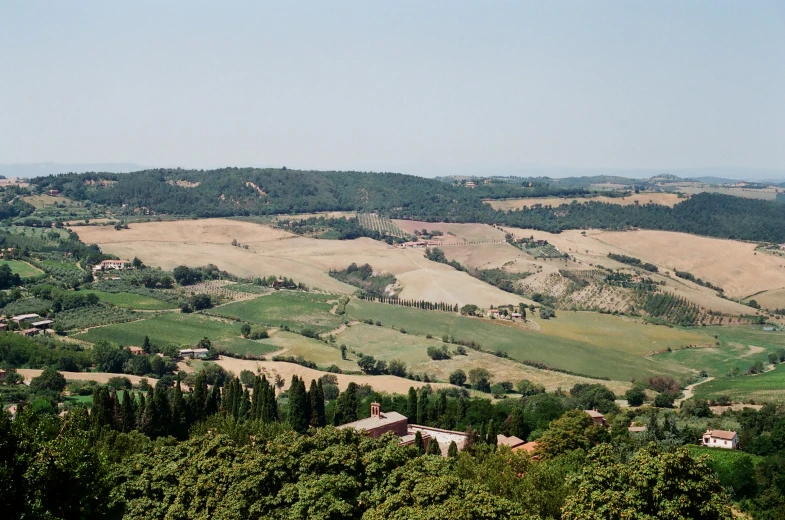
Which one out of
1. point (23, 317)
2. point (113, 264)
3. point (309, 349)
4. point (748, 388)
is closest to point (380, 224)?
point (113, 264)

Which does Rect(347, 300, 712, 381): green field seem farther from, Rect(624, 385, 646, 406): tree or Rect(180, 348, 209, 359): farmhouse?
Rect(180, 348, 209, 359): farmhouse

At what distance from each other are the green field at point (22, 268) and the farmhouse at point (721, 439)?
281 feet

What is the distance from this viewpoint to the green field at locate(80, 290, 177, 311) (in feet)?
A: 330

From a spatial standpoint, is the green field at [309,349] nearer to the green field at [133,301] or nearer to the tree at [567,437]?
the green field at [133,301]

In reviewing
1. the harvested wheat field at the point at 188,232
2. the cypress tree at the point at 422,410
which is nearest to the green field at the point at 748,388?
the cypress tree at the point at 422,410

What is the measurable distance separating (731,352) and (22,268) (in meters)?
91.0

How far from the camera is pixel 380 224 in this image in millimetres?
189375

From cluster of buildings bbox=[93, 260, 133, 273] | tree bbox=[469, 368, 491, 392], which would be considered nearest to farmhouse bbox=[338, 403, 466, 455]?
tree bbox=[469, 368, 491, 392]

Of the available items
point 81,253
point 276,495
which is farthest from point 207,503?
point 81,253

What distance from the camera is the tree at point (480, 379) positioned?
265 ft

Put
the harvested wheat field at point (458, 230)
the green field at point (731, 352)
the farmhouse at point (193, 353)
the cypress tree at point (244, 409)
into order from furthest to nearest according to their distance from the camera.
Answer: the harvested wheat field at point (458, 230), the green field at point (731, 352), the farmhouse at point (193, 353), the cypress tree at point (244, 409)

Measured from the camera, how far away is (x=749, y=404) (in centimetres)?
7044

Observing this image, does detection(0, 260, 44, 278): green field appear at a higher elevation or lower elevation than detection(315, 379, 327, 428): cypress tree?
higher

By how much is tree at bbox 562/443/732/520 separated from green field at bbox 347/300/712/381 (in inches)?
2503
